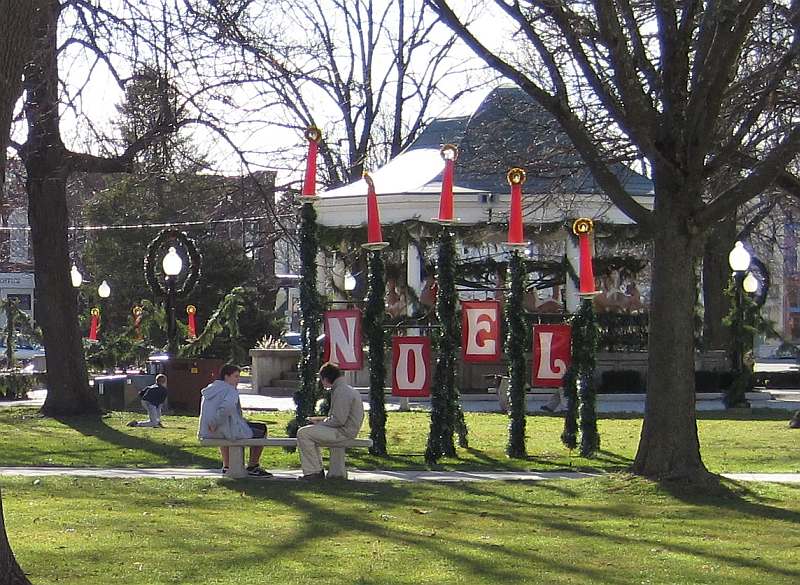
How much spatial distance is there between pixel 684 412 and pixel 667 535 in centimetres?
315

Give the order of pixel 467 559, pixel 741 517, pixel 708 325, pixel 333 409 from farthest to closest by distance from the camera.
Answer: pixel 708 325 < pixel 333 409 < pixel 741 517 < pixel 467 559

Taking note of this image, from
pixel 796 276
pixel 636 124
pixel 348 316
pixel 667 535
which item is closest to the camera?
pixel 667 535

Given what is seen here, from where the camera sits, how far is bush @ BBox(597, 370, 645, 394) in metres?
27.6

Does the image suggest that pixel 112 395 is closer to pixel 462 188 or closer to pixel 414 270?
pixel 414 270

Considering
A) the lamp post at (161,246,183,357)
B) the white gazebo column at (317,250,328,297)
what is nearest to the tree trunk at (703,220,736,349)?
the white gazebo column at (317,250,328,297)

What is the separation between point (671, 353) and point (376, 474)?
3.63 meters

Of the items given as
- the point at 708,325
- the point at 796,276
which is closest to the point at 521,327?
the point at 708,325

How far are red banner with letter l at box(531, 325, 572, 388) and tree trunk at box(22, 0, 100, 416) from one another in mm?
9103

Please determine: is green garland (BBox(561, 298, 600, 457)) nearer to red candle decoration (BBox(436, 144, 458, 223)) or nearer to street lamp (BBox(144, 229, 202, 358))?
Result: red candle decoration (BBox(436, 144, 458, 223))

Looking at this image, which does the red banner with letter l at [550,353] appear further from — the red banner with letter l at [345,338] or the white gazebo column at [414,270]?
the white gazebo column at [414,270]

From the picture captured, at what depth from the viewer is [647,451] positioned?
13.6 metres

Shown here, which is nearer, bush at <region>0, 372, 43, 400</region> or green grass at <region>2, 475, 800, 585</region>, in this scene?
green grass at <region>2, 475, 800, 585</region>

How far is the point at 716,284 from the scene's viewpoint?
34594 mm

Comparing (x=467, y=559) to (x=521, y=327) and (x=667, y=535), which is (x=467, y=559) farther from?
(x=521, y=327)
